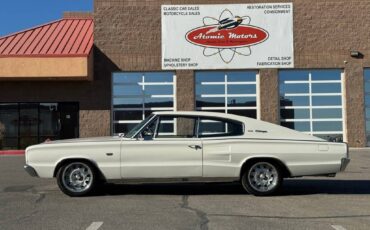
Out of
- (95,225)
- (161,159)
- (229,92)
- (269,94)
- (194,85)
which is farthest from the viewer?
(229,92)

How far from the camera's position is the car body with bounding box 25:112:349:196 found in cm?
965

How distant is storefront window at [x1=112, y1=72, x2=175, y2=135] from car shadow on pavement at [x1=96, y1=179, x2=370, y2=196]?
1349 cm

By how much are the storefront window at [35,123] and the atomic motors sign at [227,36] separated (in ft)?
17.4

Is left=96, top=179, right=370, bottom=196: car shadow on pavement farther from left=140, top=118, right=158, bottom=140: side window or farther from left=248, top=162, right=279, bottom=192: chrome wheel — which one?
left=140, top=118, right=158, bottom=140: side window

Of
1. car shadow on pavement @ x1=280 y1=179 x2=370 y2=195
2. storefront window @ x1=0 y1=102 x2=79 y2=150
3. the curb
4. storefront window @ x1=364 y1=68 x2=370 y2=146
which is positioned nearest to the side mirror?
car shadow on pavement @ x1=280 y1=179 x2=370 y2=195

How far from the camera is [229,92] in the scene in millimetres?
24797

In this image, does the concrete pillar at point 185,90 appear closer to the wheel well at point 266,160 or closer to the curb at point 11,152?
the curb at point 11,152

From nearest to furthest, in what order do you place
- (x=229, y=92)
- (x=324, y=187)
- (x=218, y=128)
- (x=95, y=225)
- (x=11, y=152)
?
(x=95, y=225), (x=218, y=128), (x=324, y=187), (x=11, y=152), (x=229, y=92)

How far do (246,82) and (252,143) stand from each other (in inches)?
604

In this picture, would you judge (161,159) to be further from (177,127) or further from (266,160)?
(266,160)

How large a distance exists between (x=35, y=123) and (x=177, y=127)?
16590 mm

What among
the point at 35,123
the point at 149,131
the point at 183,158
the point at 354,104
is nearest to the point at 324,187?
the point at 183,158

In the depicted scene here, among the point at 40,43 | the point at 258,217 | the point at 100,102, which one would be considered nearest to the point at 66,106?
the point at 100,102

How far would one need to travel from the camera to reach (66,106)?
2478 cm
